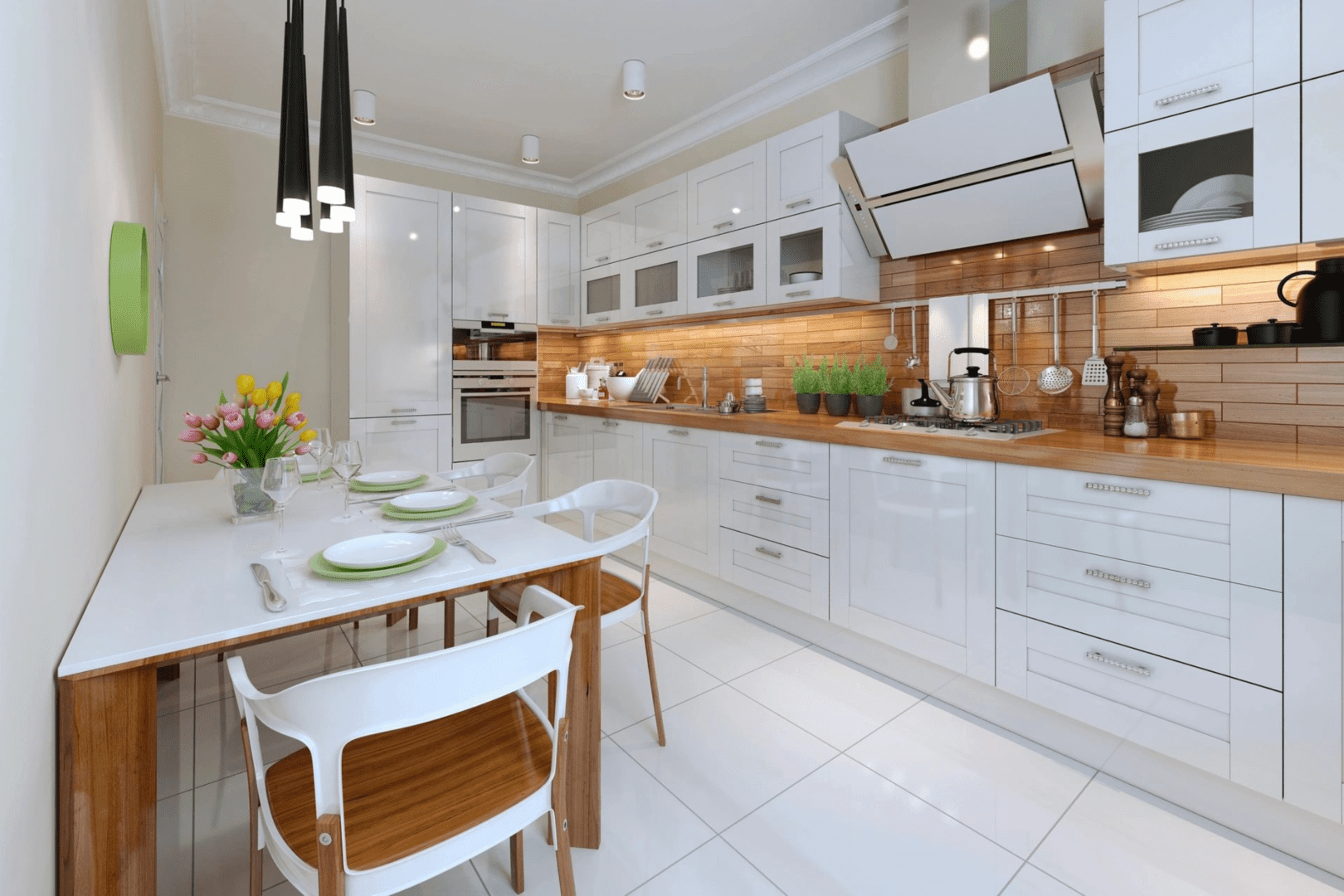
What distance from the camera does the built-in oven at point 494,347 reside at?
13.1ft

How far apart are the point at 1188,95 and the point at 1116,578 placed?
1375 mm

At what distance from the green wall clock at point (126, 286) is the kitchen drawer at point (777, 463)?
2.12 m

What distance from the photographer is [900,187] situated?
259 centimetres

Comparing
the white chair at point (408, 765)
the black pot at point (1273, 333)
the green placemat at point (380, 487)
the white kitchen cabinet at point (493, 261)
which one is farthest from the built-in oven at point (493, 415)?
the black pot at point (1273, 333)

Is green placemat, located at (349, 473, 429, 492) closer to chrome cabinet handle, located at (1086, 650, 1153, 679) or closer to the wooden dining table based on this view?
the wooden dining table

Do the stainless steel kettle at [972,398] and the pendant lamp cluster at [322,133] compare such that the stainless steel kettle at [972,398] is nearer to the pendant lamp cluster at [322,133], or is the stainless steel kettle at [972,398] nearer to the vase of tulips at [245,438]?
the pendant lamp cluster at [322,133]

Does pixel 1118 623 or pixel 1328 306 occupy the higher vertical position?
pixel 1328 306

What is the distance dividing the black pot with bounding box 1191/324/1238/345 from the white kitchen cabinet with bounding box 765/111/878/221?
4.71ft

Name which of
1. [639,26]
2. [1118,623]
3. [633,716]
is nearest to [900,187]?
[639,26]

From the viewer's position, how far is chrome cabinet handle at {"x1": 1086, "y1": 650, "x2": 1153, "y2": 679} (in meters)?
1.70

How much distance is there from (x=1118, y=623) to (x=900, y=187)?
1.80 meters

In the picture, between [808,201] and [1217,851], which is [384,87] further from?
[1217,851]

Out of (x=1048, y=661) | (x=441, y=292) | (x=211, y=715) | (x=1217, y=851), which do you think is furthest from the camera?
(x=441, y=292)

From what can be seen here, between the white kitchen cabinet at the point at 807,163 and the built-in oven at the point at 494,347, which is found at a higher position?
the white kitchen cabinet at the point at 807,163
